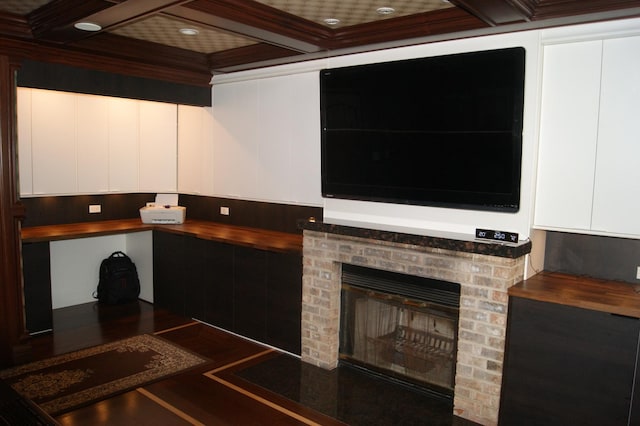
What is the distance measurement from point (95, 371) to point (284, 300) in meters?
1.53

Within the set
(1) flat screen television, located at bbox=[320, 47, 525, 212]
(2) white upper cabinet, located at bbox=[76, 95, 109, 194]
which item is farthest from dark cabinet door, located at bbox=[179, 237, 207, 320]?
(1) flat screen television, located at bbox=[320, 47, 525, 212]

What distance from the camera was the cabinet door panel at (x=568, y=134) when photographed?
9.63 ft

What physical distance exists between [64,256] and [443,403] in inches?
159

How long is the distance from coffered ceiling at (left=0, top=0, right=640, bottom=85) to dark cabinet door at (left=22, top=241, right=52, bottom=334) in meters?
1.65

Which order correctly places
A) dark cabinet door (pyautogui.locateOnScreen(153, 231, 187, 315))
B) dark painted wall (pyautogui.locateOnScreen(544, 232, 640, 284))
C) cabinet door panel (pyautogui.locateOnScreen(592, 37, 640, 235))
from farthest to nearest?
dark cabinet door (pyautogui.locateOnScreen(153, 231, 187, 315)) < dark painted wall (pyautogui.locateOnScreen(544, 232, 640, 284)) < cabinet door panel (pyautogui.locateOnScreen(592, 37, 640, 235))

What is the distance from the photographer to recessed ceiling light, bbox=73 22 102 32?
333cm

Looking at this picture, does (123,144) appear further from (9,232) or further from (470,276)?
(470,276)

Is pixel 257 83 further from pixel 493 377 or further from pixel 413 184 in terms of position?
pixel 493 377

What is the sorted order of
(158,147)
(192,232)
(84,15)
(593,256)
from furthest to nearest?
1. (158,147)
2. (192,232)
3. (593,256)
4. (84,15)

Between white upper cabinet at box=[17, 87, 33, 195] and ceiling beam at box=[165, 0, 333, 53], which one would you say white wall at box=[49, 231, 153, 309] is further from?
ceiling beam at box=[165, 0, 333, 53]

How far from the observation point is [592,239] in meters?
3.26

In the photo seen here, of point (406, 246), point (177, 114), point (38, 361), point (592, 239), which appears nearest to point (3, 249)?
point (38, 361)

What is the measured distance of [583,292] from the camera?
2893 mm

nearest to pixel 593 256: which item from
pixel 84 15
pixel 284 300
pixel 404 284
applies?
pixel 404 284
